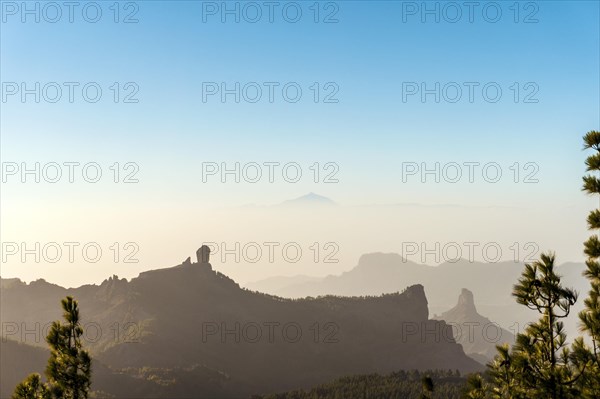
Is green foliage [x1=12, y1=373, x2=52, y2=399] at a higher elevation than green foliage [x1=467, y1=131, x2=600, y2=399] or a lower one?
lower

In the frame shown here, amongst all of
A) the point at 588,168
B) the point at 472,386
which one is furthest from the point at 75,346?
the point at 588,168

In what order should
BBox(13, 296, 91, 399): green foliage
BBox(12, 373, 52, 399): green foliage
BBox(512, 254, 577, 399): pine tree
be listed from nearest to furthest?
BBox(512, 254, 577, 399): pine tree
BBox(12, 373, 52, 399): green foliage
BBox(13, 296, 91, 399): green foliage

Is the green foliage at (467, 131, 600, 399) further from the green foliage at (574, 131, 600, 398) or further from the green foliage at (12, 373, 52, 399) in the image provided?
the green foliage at (12, 373, 52, 399)

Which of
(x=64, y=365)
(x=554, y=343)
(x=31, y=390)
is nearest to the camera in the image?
(x=554, y=343)

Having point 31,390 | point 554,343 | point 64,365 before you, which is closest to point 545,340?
point 554,343

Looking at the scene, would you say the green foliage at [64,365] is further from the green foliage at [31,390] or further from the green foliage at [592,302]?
the green foliage at [592,302]

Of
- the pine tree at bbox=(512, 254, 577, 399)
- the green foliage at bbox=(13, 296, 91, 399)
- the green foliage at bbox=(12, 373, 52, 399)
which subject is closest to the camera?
the pine tree at bbox=(512, 254, 577, 399)

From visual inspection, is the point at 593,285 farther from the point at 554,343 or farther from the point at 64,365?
the point at 64,365

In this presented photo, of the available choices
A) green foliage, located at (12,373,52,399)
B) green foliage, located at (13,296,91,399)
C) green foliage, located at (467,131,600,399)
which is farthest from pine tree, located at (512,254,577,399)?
green foliage, located at (12,373,52,399)
